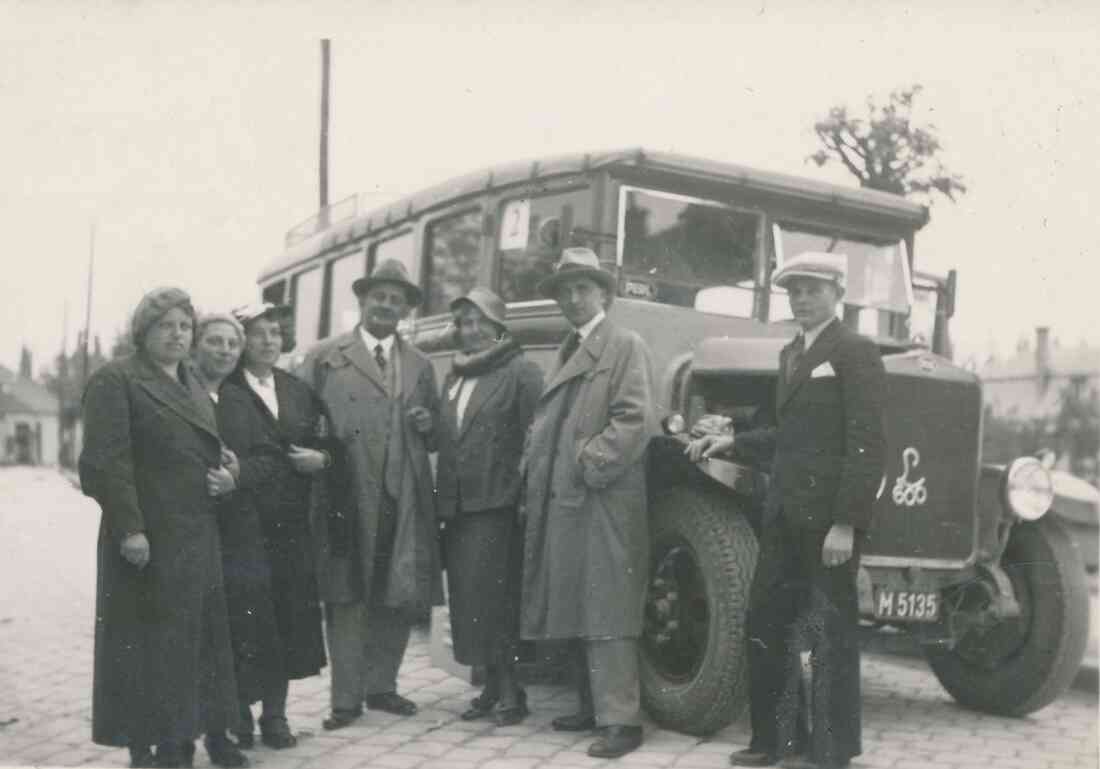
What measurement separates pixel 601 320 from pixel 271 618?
171 centimetres

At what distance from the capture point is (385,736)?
15.4 ft

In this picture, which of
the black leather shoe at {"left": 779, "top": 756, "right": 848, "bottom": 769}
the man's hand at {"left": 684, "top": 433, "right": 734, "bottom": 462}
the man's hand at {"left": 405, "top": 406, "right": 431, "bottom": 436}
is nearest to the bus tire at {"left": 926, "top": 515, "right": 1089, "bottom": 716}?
the black leather shoe at {"left": 779, "top": 756, "right": 848, "bottom": 769}

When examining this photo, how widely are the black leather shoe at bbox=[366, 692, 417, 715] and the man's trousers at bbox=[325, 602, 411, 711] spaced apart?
2cm

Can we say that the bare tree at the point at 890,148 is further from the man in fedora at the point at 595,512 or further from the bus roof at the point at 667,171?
the man in fedora at the point at 595,512

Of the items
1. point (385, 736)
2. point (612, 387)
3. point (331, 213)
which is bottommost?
point (385, 736)

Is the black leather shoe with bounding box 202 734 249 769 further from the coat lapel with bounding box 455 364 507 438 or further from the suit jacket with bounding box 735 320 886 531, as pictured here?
the suit jacket with bounding box 735 320 886 531

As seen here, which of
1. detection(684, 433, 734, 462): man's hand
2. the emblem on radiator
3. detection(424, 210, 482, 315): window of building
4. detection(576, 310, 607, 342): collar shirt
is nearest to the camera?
detection(684, 433, 734, 462): man's hand

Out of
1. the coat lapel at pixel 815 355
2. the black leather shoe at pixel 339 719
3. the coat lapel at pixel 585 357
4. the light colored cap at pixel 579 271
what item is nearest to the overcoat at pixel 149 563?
the black leather shoe at pixel 339 719

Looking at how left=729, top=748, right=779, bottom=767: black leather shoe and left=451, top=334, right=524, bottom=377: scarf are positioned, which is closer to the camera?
left=729, top=748, right=779, bottom=767: black leather shoe

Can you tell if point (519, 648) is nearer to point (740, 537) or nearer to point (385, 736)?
point (385, 736)

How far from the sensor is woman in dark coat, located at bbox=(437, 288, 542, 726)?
4.99 metres

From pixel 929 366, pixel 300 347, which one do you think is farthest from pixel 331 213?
pixel 929 366

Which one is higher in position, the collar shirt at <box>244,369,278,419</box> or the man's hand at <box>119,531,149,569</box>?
the collar shirt at <box>244,369,278,419</box>

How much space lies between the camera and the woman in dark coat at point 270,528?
14.5ft
